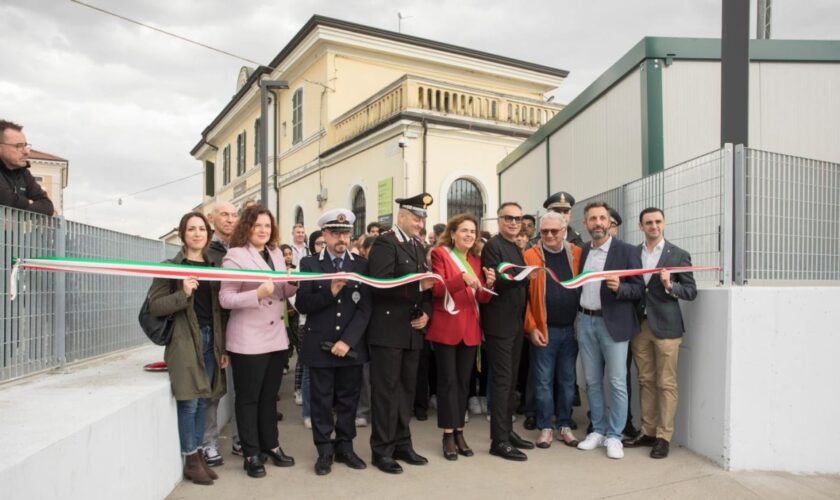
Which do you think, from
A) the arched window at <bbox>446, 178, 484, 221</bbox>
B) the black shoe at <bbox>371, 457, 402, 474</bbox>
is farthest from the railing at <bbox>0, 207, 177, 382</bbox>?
the arched window at <bbox>446, 178, 484, 221</bbox>

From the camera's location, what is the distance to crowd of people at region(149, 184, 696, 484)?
4.46m

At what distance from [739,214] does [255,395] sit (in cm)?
409

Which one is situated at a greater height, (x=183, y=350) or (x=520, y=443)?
(x=183, y=350)

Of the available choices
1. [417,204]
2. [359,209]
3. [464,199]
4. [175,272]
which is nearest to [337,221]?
[417,204]

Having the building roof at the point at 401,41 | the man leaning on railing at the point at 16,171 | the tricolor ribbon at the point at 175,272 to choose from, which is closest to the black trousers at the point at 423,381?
the tricolor ribbon at the point at 175,272

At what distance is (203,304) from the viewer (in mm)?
4488

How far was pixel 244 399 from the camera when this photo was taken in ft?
14.8

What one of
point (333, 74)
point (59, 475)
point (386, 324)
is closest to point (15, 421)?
point (59, 475)

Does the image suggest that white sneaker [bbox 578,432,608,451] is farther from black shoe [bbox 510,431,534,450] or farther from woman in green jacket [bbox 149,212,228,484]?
woman in green jacket [bbox 149,212,228,484]

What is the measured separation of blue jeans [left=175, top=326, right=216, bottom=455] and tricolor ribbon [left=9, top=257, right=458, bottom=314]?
55 cm

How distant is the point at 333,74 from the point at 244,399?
18629mm

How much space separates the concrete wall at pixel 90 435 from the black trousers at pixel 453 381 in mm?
2058

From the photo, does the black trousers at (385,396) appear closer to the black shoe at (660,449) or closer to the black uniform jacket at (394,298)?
the black uniform jacket at (394,298)

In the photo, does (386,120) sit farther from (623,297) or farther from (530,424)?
(623,297)
